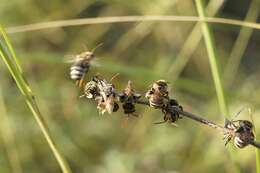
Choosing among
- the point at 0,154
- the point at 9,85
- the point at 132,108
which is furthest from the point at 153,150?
the point at 132,108

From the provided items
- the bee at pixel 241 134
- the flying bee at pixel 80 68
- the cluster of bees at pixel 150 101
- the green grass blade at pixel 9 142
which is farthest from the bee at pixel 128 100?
the green grass blade at pixel 9 142

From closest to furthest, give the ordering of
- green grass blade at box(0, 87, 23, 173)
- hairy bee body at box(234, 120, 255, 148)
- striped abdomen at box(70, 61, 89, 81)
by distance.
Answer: hairy bee body at box(234, 120, 255, 148) < striped abdomen at box(70, 61, 89, 81) < green grass blade at box(0, 87, 23, 173)

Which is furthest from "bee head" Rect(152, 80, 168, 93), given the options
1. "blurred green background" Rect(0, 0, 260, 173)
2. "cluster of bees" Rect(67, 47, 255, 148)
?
"blurred green background" Rect(0, 0, 260, 173)

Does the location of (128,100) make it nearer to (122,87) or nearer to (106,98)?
(106,98)

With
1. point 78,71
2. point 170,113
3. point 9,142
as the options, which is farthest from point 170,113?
point 9,142

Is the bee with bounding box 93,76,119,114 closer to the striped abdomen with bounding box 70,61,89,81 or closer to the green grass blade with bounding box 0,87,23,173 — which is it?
the striped abdomen with bounding box 70,61,89,81

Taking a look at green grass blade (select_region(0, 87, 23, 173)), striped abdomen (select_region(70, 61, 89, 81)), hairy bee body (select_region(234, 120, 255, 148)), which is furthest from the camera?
green grass blade (select_region(0, 87, 23, 173))

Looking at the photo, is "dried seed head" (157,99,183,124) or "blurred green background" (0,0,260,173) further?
"blurred green background" (0,0,260,173)
